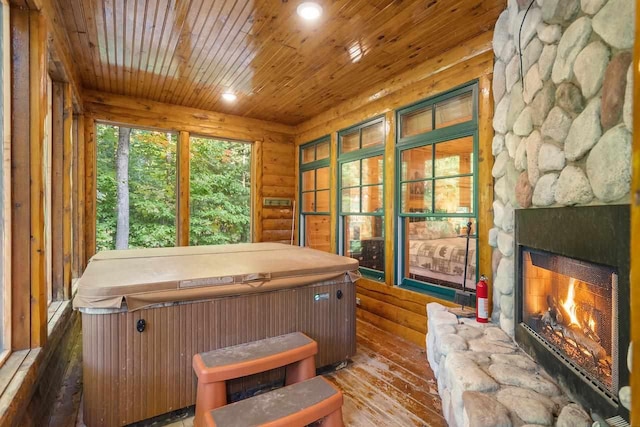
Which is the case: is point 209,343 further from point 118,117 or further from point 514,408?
point 118,117

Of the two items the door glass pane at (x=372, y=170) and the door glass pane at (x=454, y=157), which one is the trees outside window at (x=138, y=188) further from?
the door glass pane at (x=454, y=157)

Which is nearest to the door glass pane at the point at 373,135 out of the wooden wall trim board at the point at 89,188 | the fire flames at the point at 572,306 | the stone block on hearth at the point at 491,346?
the stone block on hearth at the point at 491,346

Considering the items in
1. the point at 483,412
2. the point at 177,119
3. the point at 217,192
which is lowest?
the point at 483,412

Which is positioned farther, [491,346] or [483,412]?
[491,346]

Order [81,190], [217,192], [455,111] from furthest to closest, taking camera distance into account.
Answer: [217,192] < [81,190] < [455,111]

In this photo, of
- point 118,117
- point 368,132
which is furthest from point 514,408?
point 118,117

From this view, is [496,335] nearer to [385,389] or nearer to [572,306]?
[572,306]

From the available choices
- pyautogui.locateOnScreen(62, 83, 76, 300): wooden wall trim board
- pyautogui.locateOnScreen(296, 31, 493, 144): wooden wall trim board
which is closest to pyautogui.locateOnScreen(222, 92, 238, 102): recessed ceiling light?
pyautogui.locateOnScreen(296, 31, 493, 144): wooden wall trim board

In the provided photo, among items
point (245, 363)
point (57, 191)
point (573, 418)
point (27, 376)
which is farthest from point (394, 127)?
point (27, 376)

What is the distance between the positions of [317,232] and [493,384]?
3.83 metres

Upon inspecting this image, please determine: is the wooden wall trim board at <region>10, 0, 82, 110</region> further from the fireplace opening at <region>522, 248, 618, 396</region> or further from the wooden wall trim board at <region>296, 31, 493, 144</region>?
the fireplace opening at <region>522, 248, 618, 396</region>

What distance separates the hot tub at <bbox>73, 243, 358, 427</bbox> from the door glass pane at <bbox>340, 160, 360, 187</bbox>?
1764 millimetres

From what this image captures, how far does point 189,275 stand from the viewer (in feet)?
6.97

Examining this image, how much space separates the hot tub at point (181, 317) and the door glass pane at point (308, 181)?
8.75 feet
